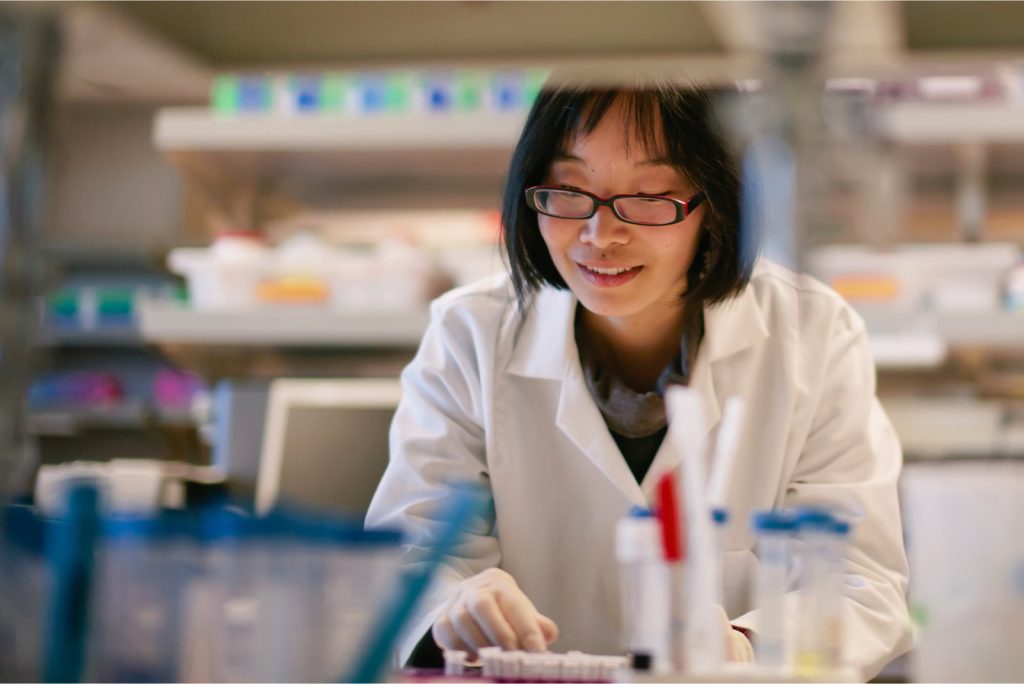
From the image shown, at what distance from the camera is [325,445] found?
2025 mm

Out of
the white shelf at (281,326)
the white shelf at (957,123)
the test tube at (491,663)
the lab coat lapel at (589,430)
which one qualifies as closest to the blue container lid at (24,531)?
the test tube at (491,663)

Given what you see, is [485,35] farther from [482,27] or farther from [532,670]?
[532,670]

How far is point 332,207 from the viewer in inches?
137

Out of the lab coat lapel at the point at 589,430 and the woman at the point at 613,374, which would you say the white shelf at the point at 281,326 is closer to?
the woman at the point at 613,374

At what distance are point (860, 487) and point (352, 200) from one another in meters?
2.44

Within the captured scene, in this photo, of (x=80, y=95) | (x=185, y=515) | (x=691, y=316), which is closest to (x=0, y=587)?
(x=185, y=515)

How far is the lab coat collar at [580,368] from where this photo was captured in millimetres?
1326

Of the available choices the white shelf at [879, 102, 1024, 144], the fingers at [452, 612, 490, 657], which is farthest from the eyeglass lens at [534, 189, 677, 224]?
the white shelf at [879, 102, 1024, 144]

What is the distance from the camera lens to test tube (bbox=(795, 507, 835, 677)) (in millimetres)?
724

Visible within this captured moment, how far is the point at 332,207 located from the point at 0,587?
2.86 meters

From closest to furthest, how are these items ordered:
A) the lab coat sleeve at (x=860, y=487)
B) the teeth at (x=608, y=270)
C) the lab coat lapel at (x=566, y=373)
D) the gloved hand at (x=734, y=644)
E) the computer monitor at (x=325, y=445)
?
the gloved hand at (x=734, y=644), the lab coat sleeve at (x=860, y=487), the teeth at (x=608, y=270), the lab coat lapel at (x=566, y=373), the computer monitor at (x=325, y=445)

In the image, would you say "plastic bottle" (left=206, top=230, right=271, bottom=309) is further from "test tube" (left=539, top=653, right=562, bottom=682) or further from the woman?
"test tube" (left=539, top=653, right=562, bottom=682)

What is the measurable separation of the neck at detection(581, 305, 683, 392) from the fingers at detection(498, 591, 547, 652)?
19.0 inches

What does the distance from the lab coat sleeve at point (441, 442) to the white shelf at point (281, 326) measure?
143cm
